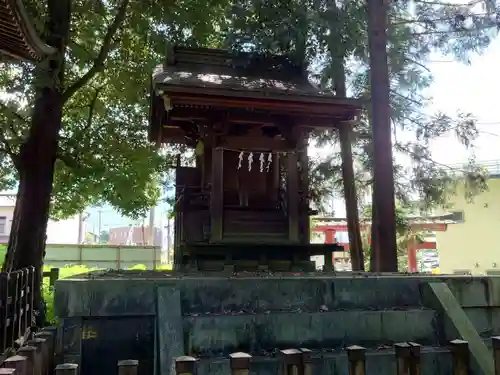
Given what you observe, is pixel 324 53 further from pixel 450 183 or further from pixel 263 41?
pixel 450 183

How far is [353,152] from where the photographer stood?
12.4m

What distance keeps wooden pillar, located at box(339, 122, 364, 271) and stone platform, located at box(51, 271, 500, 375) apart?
6.34 m

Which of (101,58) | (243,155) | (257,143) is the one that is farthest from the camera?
(101,58)

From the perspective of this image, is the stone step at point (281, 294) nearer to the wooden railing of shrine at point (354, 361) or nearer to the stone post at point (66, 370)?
the wooden railing of shrine at point (354, 361)

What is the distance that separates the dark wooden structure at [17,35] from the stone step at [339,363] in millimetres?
4262

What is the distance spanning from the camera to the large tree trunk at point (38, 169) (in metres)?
9.05

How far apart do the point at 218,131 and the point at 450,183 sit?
6387 millimetres

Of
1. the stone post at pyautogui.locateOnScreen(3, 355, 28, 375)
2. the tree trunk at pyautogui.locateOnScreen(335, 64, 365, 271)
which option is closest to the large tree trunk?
the tree trunk at pyautogui.locateOnScreen(335, 64, 365, 271)

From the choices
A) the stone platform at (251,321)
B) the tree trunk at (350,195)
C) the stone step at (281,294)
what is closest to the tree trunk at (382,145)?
the tree trunk at (350,195)

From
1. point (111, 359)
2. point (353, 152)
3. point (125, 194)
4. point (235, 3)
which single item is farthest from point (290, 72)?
point (111, 359)

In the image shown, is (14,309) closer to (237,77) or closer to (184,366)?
(184,366)

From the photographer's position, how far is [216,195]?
25.8 feet

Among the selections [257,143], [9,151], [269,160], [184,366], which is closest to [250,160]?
[257,143]

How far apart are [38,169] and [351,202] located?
730cm
